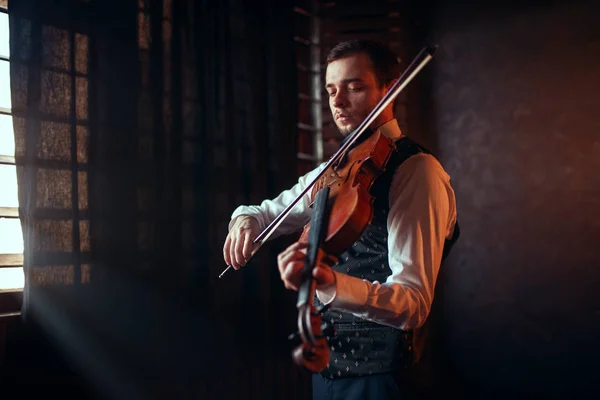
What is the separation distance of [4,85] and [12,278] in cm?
74

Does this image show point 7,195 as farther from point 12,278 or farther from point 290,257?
point 290,257

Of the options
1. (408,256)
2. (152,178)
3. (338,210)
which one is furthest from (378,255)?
(152,178)

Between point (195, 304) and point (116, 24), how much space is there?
4.01 ft

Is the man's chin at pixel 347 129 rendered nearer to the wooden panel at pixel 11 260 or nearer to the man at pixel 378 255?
the man at pixel 378 255

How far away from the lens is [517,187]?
279cm

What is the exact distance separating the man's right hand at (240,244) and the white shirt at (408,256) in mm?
272

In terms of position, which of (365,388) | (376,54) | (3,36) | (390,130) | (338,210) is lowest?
(365,388)

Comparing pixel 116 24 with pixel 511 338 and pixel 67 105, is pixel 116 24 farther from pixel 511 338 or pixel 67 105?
pixel 511 338

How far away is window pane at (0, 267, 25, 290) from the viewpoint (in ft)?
6.57

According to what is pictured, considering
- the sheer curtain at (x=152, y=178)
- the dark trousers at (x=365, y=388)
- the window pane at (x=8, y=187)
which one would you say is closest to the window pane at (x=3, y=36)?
the sheer curtain at (x=152, y=178)

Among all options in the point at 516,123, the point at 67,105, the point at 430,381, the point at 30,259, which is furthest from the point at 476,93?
the point at 30,259

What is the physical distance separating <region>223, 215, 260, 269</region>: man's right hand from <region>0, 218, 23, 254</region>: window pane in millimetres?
956

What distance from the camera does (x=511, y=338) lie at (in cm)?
278

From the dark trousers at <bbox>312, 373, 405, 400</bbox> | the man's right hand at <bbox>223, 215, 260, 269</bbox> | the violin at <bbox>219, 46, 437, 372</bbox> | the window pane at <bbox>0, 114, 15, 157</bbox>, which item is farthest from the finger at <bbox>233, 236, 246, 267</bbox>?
the window pane at <bbox>0, 114, 15, 157</bbox>
